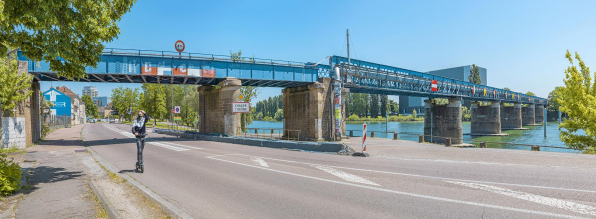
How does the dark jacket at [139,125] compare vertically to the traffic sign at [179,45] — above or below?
below

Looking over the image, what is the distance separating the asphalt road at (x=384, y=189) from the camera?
17.0 feet

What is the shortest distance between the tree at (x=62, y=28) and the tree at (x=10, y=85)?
38.5 ft

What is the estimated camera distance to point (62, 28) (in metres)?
7.98

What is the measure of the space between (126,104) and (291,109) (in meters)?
67.8

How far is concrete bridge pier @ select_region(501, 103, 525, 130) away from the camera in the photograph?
88625 mm

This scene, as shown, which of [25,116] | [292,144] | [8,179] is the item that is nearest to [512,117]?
[292,144]

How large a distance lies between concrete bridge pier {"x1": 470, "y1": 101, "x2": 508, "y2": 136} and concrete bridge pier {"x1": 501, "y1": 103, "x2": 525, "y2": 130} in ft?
61.1

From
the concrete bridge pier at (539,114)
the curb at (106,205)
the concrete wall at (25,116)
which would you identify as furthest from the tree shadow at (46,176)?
the concrete bridge pier at (539,114)

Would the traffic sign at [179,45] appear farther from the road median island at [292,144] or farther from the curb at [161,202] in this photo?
the curb at [161,202]

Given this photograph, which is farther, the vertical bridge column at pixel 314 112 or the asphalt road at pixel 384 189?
the vertical bridge column at pixel 314 112

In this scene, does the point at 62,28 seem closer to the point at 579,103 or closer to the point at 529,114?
the point at 579,103

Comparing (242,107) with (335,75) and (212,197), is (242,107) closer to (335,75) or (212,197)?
(335,75)

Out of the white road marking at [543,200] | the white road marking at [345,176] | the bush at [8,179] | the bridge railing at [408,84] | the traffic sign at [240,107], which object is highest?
the bridge railing at [408,84]

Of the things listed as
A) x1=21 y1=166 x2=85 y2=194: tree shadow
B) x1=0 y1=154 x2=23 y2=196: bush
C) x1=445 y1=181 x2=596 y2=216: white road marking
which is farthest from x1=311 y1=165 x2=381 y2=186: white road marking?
x1=0 y1=154 x2=23 y2=196: bush
